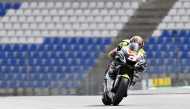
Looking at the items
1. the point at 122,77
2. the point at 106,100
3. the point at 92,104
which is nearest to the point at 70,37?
the point at 92,104

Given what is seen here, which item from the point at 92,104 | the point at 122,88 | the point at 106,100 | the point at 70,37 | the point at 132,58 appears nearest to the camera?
the point at 122,88

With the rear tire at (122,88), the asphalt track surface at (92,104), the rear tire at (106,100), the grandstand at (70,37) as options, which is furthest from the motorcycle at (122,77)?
the grandstand at (70,37)

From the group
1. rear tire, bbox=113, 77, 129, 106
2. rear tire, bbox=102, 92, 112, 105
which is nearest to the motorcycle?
rear tire, bbox=113, 77, 129, 106

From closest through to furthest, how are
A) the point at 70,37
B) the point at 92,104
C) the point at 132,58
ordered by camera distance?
1. the point at 132,58
2. the point at 92,104
3. the point at 70,37

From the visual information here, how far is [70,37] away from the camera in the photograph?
22.6 metres

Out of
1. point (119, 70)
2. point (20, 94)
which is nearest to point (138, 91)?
point (20, 94)

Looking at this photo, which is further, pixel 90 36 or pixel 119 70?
pixel 90 36

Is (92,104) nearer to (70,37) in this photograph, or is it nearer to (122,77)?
(122,77)

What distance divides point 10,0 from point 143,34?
13.9ft

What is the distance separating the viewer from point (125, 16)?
22516mm

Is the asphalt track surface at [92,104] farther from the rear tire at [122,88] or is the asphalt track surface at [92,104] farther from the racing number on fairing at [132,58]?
the racing number on fairing at [132,58]

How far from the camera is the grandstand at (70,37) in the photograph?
73.9 feet

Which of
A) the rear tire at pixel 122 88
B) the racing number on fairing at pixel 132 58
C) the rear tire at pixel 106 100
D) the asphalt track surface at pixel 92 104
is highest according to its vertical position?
the racing number on fairing at pixel 132 58

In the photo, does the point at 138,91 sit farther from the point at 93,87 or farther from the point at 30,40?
the point at 30,40
